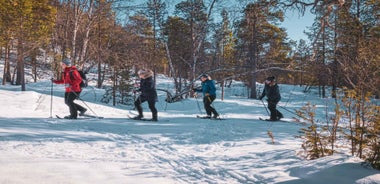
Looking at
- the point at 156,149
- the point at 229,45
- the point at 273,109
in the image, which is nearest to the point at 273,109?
the point at 273,109

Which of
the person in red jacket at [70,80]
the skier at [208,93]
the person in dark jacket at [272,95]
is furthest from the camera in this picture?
the skier at [208,93]

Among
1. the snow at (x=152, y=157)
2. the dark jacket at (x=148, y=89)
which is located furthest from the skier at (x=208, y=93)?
the snow at (x=152, y=157)

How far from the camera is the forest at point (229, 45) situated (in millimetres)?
4738

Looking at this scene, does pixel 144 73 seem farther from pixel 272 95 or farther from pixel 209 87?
pixel 272 95

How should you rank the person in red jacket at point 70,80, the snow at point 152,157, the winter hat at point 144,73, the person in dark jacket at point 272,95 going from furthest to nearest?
1. the person in dark jacket at point 272,95
2. the winter hat at point 144,73
3. the person in red jacket at point 70,80
4. the snow at point 152,157

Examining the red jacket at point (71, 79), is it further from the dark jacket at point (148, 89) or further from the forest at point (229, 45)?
the forest at point (229, 45)

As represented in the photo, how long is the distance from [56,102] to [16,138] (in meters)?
6.85

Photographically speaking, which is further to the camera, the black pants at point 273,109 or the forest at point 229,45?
the black pants at point 273,109

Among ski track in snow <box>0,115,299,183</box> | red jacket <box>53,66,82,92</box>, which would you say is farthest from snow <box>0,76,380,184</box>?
red jacket <box>53,66,82,92</box>

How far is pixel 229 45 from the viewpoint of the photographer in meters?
29.9

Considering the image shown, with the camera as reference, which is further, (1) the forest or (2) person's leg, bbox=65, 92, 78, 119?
(2) person's leg, bbox=65, 92, 78, 119

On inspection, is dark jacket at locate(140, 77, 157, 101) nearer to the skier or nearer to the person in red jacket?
the person in red jacket

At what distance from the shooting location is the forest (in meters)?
4.74

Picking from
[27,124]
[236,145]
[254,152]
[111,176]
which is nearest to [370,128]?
[254,152]
